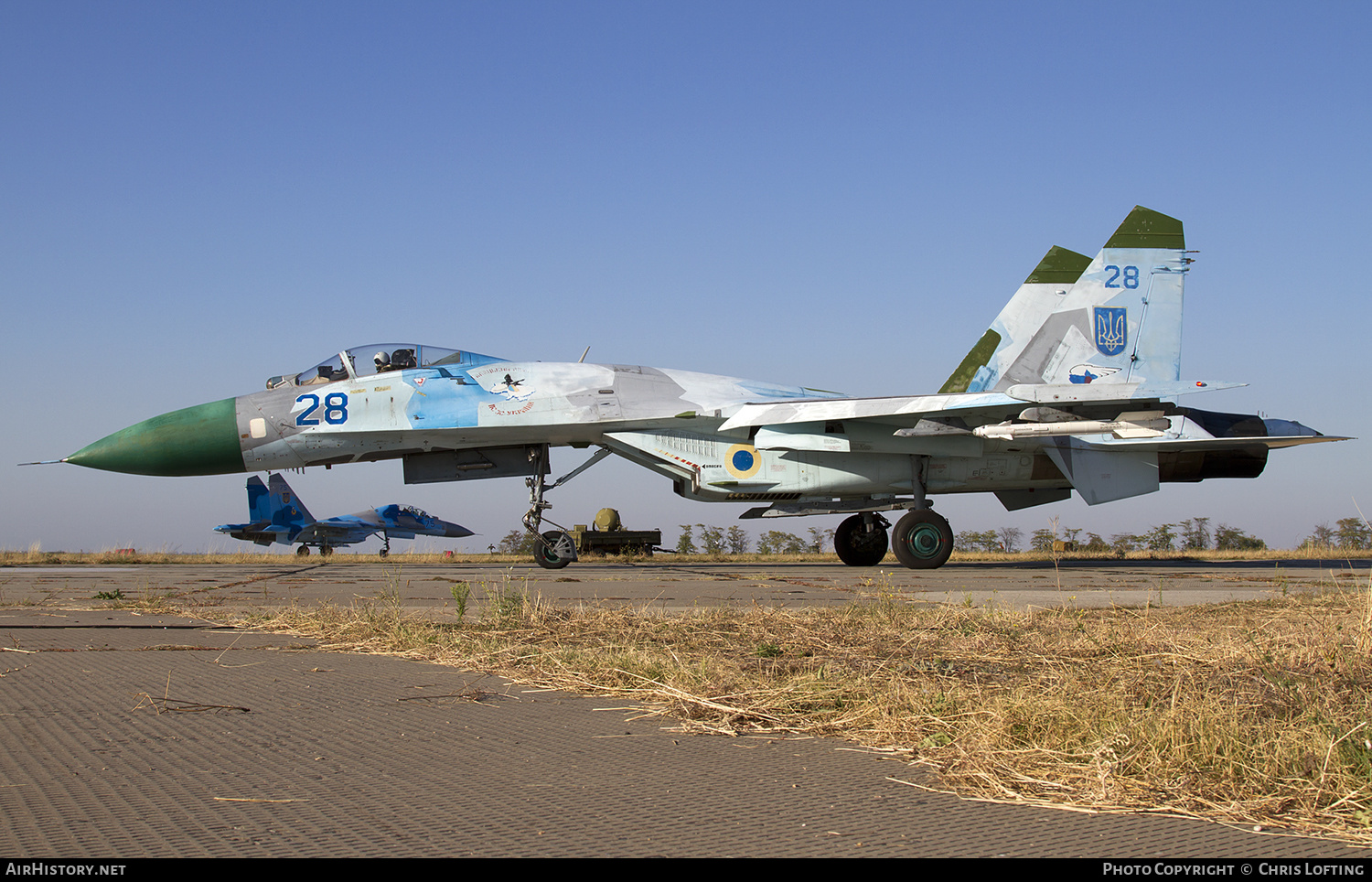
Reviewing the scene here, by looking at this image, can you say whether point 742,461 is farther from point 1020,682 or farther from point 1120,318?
point 1020,682

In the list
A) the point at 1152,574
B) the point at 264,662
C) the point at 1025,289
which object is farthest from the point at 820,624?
the point at 1025,289

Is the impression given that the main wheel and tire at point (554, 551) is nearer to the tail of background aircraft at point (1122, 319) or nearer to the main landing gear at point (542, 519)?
the main landing gear at point (542, 519)

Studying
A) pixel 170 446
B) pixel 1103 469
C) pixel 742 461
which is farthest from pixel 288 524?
pixel 1103 469

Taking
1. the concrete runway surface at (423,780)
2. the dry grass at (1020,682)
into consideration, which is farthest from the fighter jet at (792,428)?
the concrete runway surface at (423,780)

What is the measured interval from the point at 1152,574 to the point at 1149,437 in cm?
174

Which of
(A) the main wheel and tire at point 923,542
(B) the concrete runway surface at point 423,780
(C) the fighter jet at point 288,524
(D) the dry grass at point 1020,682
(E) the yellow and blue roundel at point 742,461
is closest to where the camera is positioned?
(B) the concrete runway surface at point 423,780

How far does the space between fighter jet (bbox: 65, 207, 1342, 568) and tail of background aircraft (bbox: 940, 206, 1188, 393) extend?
0.08 feet

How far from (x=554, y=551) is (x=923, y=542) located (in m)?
5.04

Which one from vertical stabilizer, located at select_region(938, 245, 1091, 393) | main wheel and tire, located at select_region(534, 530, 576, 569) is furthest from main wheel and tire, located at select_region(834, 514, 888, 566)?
main wheel and tire, located at select_region(534, 530, 576, 569)

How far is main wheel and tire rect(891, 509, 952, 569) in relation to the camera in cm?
1328

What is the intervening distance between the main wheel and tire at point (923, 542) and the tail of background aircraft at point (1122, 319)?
7.88ft

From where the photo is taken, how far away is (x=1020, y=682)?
355 centimetres

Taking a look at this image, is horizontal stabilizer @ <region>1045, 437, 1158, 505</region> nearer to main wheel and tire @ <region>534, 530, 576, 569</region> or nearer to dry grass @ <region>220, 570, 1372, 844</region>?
main wheel and tire @ <region>534, 530, 576, 569</region>

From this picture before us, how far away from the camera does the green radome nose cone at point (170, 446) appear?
1253cm
